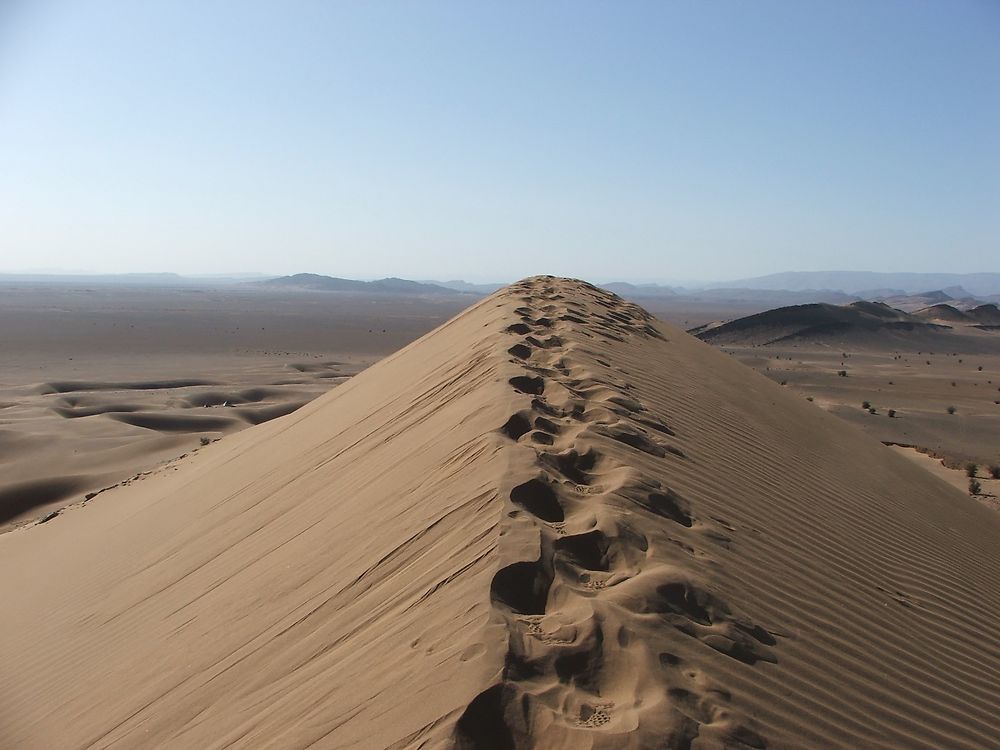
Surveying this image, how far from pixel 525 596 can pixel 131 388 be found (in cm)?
2417

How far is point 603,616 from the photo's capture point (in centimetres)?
278

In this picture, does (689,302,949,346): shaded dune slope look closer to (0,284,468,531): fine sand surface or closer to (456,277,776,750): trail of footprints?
(0,284,468,531): fine sand surface

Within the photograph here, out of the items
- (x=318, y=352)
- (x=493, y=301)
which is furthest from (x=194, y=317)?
(x=493, y=301)

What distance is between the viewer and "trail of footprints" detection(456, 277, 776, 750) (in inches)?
90.4

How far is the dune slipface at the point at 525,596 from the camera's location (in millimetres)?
2533

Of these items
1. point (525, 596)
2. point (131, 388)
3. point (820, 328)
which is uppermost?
point (525, 596)

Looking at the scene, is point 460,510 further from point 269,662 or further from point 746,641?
point 746,641

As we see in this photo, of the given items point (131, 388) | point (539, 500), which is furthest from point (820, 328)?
point (539, 500)

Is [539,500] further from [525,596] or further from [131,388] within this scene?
[131,388]

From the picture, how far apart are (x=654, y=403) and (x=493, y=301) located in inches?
234

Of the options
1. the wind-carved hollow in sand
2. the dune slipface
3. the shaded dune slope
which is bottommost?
the shaded dune slope

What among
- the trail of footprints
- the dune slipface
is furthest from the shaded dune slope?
the trail of footprints

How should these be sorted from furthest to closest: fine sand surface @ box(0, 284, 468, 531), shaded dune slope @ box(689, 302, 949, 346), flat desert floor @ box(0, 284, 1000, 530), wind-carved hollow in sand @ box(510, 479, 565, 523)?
shaded dune slope @ box(689, 302, 949, 346), flat desert floor @ box(0, 284, 1000, 530), fine sand surface @ box(0, 284, 468, 531), wind-carved hollow in sand @ box(510, 479, 565, 523)

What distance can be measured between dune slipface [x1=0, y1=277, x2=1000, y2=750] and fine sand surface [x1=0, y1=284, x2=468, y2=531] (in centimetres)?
612
